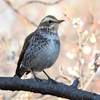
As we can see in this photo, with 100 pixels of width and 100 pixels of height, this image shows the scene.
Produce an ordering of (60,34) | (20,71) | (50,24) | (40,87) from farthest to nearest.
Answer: (60,34) < (20,71) < (50,24) < (40,87)

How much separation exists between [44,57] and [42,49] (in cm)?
10

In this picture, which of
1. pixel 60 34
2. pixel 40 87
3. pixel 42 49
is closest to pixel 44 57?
pixel 42 49

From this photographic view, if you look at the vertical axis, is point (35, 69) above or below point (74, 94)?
below

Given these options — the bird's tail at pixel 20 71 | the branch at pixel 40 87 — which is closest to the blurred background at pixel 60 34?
the bird's tail at pixel 20 71

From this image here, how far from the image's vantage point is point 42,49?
5395 millimetres

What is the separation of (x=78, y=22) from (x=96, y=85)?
5165mm

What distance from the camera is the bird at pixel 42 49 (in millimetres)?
5379

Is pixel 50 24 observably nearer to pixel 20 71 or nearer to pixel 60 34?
pixel 20 71

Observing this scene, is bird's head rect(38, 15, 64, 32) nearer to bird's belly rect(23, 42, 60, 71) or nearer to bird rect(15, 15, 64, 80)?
bird rect(15, 15, 64, 80)

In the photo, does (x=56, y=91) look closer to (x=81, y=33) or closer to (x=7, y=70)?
(x=81, y=33)

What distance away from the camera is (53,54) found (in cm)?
538

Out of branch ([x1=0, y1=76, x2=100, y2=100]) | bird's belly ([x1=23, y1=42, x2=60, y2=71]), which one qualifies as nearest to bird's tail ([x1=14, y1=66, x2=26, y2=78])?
bird's belly ([x1=23, y1=42, x2=60, y2=71])

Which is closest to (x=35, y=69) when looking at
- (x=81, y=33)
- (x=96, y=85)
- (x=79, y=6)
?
(x=81, y=33)

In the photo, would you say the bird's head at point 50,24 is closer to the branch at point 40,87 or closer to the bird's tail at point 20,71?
the bird's tail at point 20,71
